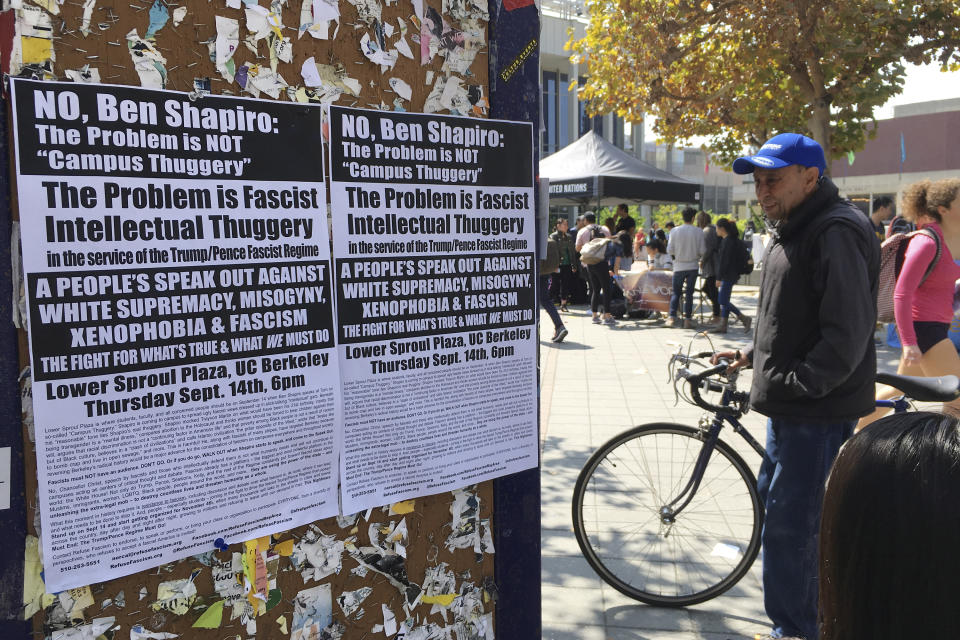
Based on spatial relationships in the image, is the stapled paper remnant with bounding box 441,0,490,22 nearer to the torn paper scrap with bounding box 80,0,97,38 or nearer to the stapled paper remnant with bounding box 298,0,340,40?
the stapled paper remnant with bounding box 298,0,340,40

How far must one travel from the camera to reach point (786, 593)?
2.93m

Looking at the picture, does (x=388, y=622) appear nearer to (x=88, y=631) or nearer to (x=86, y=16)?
(x=88, y=631)

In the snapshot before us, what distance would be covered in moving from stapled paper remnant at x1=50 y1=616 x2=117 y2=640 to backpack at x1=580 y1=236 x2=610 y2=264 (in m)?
11.4

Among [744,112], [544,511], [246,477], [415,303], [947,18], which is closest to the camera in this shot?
[246,477]

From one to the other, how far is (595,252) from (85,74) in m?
11.4

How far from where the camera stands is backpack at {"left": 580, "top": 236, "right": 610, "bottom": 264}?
12.5 m

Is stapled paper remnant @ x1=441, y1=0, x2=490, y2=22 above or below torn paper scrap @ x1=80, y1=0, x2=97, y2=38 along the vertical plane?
above

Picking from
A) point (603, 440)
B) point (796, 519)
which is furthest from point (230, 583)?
point (603, 440)

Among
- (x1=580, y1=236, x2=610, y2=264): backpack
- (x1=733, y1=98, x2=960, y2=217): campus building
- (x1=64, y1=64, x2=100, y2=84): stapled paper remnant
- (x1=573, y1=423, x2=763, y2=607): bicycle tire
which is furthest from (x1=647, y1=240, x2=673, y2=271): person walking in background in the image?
(x1=733, y1=98, x2=960, y2=217): campus building

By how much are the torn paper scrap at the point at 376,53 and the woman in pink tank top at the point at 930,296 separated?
3.51 m

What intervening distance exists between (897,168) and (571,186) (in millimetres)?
34501

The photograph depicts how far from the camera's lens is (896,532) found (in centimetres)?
94

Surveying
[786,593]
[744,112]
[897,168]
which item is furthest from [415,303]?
[897,168]

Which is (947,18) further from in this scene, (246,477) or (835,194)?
(246,477)
